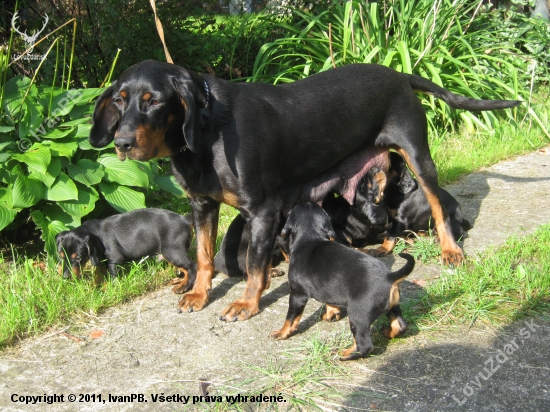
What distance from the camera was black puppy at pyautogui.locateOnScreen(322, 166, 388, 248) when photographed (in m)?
4.93

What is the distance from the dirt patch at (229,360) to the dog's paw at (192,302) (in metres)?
0.05

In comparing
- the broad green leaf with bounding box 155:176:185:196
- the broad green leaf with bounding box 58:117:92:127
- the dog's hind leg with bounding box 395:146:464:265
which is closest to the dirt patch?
the dog's hind leg with bounding box 395:146:464:265

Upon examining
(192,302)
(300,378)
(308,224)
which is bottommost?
(192,302)

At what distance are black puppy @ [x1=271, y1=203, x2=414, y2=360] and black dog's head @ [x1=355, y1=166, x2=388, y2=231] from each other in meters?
0.91

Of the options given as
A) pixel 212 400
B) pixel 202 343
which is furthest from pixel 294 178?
pixel 212 400

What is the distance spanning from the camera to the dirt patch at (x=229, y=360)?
3.17 m

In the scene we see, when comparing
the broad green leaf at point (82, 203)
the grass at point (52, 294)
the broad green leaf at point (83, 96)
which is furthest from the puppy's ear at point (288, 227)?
the broad green leaf at point (83, 96)

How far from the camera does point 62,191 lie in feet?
15.9

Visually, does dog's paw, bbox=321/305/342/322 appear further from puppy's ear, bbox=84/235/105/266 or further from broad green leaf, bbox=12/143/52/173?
broad green leaf, bbox=12/143/52/173

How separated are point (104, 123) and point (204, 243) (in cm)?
109

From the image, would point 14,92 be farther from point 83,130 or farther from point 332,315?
point 332,315

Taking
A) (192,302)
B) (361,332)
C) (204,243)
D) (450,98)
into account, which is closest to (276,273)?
(204,243)

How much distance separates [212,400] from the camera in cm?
318

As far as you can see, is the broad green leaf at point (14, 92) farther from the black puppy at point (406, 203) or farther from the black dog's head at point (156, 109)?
the black puppy at point (406, 203)
